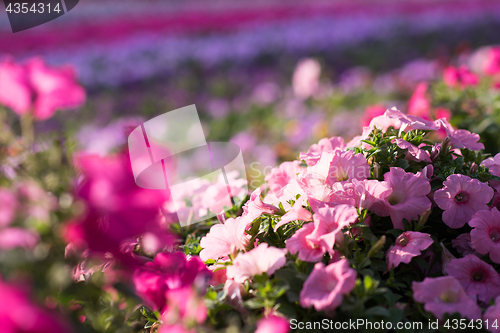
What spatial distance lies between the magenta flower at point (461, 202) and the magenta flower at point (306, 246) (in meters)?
0.27

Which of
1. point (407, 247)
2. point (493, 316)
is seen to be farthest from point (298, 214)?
point (493, 316)

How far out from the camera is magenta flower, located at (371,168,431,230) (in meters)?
0.74

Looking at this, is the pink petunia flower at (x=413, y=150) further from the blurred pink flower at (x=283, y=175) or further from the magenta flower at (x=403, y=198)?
the blurred pink flower at (x=283, y=175)

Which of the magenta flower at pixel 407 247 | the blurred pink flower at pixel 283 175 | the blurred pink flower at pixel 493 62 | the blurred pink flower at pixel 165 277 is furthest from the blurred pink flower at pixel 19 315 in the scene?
the blurred pink flower at pixel 493 62

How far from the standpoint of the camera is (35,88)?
867 millimetres

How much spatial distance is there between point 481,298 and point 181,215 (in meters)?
0.67

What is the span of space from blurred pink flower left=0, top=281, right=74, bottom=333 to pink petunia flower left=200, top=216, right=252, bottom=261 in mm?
380

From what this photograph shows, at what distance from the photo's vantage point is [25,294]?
0.40m

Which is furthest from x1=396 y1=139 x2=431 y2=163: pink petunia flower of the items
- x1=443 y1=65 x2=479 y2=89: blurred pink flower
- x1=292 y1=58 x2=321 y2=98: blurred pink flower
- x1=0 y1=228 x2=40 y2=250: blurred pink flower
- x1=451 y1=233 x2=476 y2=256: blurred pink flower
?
x1=292 y1=58 x2=321 y2=98: blurred pink flower

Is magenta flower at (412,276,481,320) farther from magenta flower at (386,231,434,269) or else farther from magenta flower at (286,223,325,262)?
magenta flower at (286,223,325,262)

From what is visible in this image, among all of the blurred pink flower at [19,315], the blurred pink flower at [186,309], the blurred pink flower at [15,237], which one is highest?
the blurred pink flower at [15,237]

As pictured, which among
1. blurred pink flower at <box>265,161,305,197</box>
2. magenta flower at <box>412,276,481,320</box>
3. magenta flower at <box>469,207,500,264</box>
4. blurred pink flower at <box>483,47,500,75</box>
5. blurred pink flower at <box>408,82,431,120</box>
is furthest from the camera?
blurred pink flower at <box>483,47,500,75</box>

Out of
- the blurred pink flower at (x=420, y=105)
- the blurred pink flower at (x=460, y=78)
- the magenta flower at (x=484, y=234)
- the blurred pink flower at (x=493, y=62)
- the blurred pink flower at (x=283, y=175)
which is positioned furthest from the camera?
the blurred pink flower at (x=493, y=62)

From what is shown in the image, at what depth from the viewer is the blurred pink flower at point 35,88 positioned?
0.83 m
